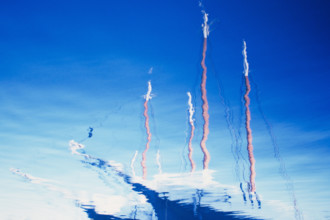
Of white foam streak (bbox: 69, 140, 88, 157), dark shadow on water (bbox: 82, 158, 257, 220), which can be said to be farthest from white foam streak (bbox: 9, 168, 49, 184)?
dark shadow on water (bbox: 82, 158, 257, 220)

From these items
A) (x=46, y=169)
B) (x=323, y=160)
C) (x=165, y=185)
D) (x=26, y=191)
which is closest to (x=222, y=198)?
(x=165, y=185)

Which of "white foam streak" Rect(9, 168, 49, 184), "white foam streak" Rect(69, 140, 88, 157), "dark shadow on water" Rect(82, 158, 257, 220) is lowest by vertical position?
"dark shadow on water" Rect(82, 158, 257, 220)

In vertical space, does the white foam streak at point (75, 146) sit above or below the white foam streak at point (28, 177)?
above

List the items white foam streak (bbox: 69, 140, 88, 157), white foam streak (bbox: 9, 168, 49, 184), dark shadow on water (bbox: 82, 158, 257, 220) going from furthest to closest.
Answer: dark shadow on water (bbox: 82, 158, 257, 220)
white foam streak (bbox: 9, 168, 49, 184)
white foam streak (bbox: 69, 140, 88, 157)

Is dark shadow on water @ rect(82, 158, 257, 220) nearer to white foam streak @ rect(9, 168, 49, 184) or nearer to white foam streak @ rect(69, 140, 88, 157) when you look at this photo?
white foam streak @ rect(69, 140, 88, 157)

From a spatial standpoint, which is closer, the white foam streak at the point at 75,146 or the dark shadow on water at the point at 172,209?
the white foam streak at the point at 75,146

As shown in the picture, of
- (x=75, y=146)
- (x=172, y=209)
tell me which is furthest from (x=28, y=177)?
(x=172, y=209)

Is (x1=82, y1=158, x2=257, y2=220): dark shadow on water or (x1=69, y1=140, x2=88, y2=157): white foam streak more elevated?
(x1=69, y1=140, x2=88, y2=157): white foam streak

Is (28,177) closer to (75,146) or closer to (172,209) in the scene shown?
(75,146)

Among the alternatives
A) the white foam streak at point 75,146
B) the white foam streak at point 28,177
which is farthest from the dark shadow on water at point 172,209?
the white foam streak at point 28,177

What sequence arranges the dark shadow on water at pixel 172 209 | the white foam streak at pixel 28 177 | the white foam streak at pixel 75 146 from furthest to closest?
the dark shadow on water at pixel 172 209 → the white foam streak at pixel 28 177 → the white foam streak at pixel 75 146

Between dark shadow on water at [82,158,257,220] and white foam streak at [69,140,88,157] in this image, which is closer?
white foam streak at [69,140,88,157]

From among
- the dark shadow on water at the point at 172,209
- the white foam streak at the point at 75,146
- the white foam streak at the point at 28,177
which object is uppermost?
the white foam streak at the point at 75,146

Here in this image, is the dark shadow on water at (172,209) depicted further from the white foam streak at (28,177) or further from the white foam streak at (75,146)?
the white foam streak at (28,177)
